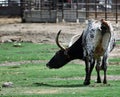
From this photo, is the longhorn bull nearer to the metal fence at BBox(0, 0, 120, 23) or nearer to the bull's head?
the bull's head

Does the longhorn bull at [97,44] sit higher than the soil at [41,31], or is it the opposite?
the longhorn bull at [97,44]

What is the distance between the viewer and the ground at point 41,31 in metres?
34.2

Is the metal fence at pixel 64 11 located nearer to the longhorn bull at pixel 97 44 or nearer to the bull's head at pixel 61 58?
the bull's head at pixel 61 58

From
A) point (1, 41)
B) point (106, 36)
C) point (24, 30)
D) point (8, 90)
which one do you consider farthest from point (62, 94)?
point (24, 30)

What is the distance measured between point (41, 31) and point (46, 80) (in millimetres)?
20876

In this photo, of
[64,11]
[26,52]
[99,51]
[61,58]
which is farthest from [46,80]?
[64,11]

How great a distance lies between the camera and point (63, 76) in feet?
62.1

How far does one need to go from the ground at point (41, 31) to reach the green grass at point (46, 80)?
17.7 feet

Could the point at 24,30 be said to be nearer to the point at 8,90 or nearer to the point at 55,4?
the point at 55,4

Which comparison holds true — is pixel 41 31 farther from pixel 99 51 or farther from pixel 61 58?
pixel 99 51

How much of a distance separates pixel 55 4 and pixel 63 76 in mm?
28898

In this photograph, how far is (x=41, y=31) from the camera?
3881 centimetres

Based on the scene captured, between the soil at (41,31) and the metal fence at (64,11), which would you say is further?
the metal fence at (64,11)

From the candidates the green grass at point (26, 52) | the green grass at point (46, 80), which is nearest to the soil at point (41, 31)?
the green grass at point (26, 52)
